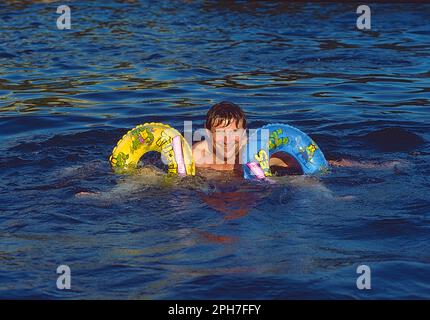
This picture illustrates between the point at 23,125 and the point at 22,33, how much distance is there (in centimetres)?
597

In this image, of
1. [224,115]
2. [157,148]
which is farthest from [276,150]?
[157,148]

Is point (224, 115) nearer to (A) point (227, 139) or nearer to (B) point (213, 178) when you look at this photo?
(A) point (227, 139)

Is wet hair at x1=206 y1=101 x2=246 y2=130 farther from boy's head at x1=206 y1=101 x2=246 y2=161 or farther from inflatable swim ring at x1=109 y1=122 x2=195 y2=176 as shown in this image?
inflatable swim ring at x1=109 y1=122 x2=195 y2=176

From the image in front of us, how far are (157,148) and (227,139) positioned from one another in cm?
60

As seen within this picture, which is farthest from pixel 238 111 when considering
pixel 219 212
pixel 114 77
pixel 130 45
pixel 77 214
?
pixel 130 45

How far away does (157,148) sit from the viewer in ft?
24.2

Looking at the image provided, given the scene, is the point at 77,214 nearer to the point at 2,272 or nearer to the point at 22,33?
the point at 2,272

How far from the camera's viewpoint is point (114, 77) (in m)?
12.0

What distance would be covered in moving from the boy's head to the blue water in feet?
1.08

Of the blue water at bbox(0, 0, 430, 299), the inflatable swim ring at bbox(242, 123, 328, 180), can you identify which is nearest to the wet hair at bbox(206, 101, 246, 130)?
the inflatable swim ring at bbox(242, 123, 328, 180)

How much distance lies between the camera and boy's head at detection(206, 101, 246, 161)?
7.24m

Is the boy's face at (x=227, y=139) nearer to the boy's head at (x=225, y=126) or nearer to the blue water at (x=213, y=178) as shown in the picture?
the boy's head at (x=225, y=126)

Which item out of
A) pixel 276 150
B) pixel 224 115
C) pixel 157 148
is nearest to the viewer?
pixel 224 115

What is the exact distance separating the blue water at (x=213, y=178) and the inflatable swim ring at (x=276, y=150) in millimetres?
135
